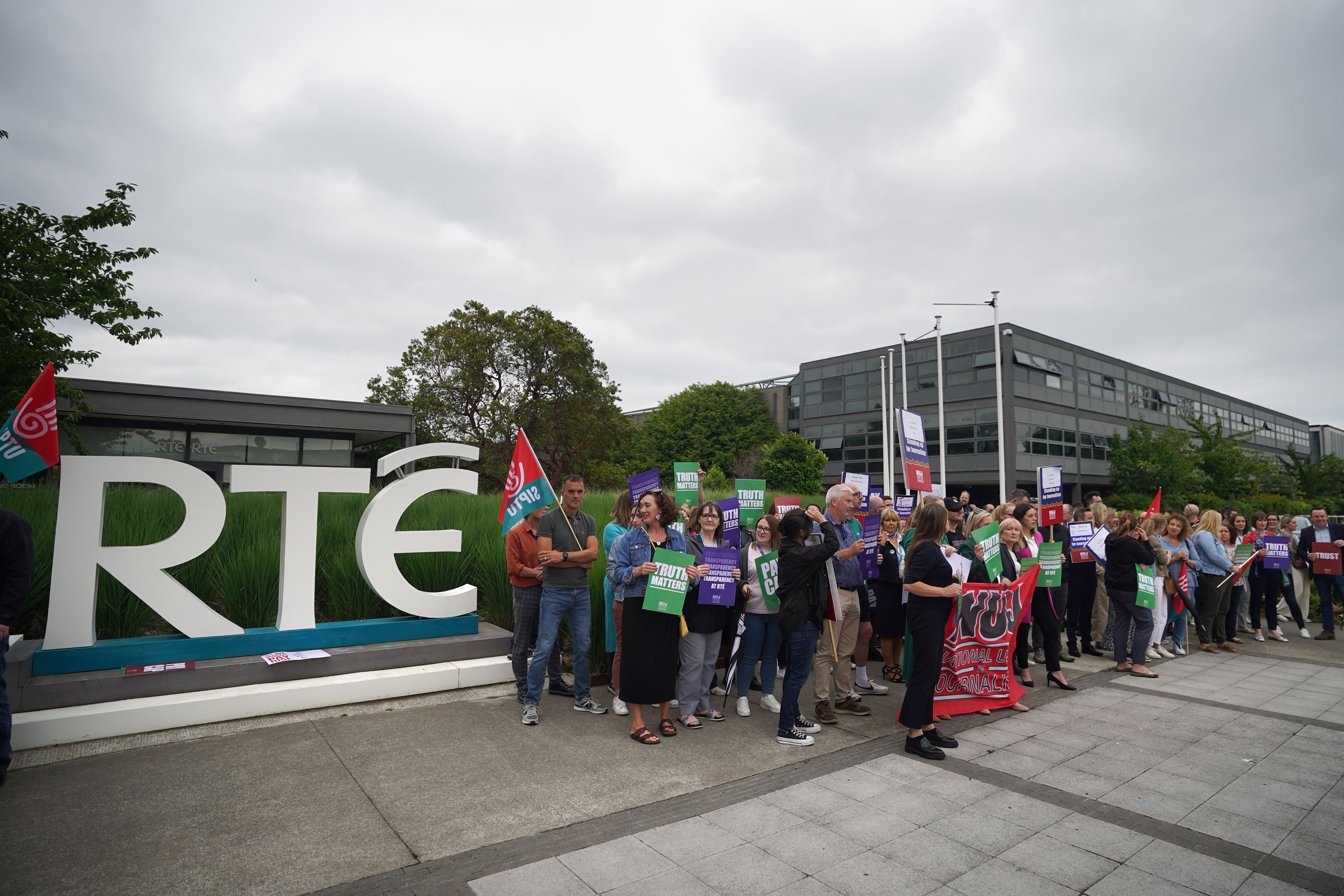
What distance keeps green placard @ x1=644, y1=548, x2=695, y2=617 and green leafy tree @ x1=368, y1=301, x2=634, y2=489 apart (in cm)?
2365

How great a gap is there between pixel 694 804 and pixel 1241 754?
4.23m

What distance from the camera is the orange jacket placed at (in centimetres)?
624

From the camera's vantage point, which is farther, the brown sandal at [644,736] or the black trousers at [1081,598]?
the black trousers at [1081,598]

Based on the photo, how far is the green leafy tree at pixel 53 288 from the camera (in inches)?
406

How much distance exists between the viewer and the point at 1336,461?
1793 inches

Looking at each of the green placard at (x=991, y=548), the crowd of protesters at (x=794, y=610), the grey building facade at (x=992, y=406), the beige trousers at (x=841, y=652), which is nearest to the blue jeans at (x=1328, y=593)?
the crowd of protesters at (x=794, y=610)

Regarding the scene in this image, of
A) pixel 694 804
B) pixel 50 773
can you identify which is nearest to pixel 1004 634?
pixel 694 804

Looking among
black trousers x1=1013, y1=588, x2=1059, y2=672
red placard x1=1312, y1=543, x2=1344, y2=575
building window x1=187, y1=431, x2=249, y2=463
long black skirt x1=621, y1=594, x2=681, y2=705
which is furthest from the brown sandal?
building window x1=187, y1=431, x2=249, y2=463

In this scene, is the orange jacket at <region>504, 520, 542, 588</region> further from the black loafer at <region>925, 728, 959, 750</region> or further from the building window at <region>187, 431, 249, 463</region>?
the building window at <region>187, 431, 249, 463</region>

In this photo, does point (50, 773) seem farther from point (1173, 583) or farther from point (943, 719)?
point (1173, 583)

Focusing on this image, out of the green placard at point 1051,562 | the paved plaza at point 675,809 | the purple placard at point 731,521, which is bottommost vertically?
the paved plaza at point 675,809

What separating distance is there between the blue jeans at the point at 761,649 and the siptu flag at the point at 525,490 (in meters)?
2.09

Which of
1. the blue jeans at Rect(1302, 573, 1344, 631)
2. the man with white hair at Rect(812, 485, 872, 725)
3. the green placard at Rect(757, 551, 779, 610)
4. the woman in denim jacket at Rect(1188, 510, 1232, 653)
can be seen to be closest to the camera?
the green placard at Rect(757, 551, 779, 610)

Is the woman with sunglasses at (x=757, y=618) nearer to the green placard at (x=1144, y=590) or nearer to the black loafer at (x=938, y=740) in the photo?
the black loafer at (x=938, y=740)
